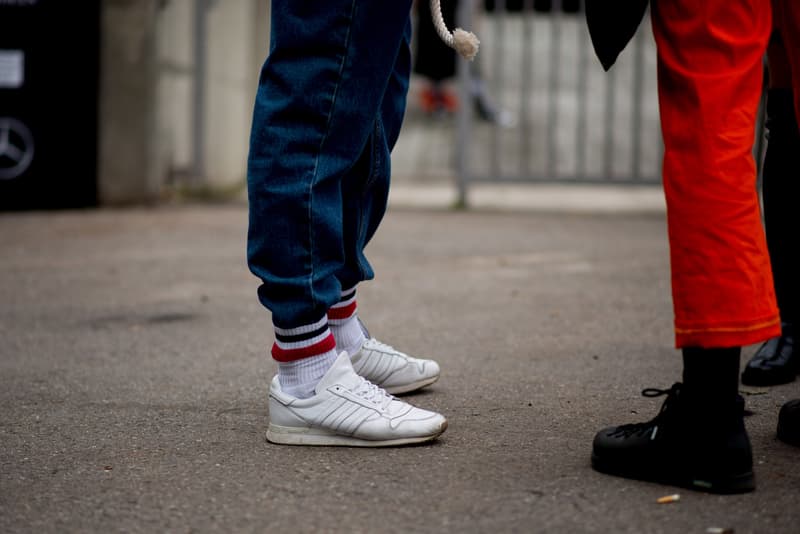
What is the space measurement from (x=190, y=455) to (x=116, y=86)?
4.78 metres

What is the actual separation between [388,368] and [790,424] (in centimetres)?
85

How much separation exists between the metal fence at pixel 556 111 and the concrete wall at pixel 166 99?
1.72m

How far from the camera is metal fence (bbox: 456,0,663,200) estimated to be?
7207mm

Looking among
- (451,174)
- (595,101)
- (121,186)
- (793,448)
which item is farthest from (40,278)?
(595,101)

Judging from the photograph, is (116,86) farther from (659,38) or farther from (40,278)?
(659,38)

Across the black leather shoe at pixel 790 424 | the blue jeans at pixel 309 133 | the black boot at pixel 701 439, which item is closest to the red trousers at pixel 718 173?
the black boot at pixel 701 439

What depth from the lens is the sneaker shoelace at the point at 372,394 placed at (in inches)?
85.9

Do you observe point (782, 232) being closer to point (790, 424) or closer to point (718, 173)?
point (790, 424)

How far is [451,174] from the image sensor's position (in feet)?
31.4

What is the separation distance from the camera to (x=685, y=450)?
73.8 inches

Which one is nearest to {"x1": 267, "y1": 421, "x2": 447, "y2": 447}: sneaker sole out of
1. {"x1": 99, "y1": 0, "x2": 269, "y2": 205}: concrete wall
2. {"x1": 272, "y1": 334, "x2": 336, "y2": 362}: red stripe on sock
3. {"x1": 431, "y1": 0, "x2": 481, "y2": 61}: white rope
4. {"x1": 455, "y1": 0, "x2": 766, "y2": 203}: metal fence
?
{"x1": 272, "y1": 334, "x2": 336, "y2": 362}: red stripe on sock

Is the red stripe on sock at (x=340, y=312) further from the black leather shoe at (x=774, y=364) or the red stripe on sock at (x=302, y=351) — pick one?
the black leather shoe at (x=774, y=364)

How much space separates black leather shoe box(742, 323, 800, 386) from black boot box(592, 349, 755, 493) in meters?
0.80

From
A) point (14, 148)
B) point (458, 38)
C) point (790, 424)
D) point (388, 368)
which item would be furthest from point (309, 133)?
point (14, 148)
